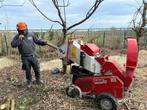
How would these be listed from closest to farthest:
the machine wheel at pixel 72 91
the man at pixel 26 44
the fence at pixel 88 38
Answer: the machine wheel at pixel 72 91 < the man at pixel 26 44 < the fence at pixel 88 38

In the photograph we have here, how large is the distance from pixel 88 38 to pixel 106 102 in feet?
64.7

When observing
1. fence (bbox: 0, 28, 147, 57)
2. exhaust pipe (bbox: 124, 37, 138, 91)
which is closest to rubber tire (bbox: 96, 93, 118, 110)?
exhaust pipe (bbox: 124, 37, 138, 91)

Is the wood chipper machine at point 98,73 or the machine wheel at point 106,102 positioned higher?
the wood chipper machine at point 98,73

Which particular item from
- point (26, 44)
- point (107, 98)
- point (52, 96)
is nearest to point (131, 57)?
point (107, 98)

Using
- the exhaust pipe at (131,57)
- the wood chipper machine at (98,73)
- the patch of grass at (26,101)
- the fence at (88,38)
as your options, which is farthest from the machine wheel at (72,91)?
the fence at (88,38)

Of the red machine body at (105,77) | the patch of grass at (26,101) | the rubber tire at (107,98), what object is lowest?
the patch of grass at (26,101)

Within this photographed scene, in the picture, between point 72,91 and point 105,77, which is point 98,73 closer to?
point 105,77

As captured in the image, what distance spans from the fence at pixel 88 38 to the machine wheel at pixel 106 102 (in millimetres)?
13929

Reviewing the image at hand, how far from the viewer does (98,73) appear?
973 centimetres

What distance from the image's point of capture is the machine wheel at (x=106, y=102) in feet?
30.3

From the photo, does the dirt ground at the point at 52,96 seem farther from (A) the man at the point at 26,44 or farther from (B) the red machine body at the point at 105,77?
(A) the man at the point at 26,44

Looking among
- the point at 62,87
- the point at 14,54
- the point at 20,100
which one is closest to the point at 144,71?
the point at 62,87

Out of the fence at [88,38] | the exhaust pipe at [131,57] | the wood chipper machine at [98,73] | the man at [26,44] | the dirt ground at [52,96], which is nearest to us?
the exhaust pipe at [131,57]

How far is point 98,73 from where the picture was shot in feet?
31.9
